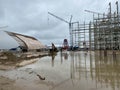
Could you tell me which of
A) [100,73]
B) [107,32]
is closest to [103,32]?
[107,32]

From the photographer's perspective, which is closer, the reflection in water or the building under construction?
the reflection in water

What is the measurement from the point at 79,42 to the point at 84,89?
4675 cm

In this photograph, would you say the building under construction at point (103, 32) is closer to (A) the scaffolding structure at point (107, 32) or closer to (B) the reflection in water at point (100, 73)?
(A) the scaffolding structure at point (107, 32)

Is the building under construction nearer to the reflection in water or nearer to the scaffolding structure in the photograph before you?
the scaffolding structure

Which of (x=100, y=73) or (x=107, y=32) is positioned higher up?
(x=107, y=32)

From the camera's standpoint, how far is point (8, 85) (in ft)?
26.9

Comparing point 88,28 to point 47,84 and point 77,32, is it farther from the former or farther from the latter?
point 47,84

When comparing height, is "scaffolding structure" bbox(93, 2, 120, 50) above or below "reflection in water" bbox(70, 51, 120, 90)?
above

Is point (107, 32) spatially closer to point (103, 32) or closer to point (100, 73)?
point (103, 32)

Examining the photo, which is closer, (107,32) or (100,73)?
(100,73)

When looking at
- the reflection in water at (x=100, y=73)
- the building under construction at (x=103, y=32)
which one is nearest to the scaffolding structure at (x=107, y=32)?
the building under construction at (x=103, y=32)

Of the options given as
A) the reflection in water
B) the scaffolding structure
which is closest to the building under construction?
the scaffolding structure

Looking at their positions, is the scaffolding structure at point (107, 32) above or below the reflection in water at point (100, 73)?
above

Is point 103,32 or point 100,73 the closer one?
point 100,73
